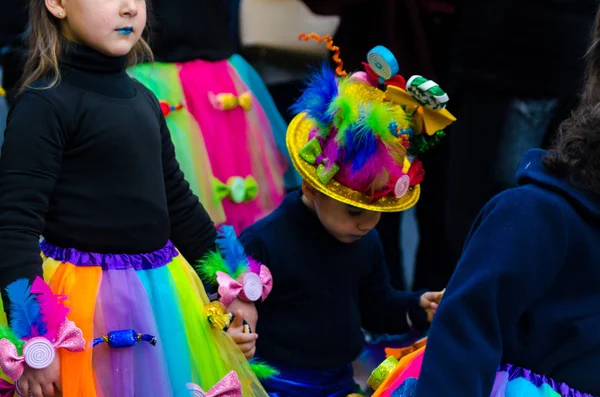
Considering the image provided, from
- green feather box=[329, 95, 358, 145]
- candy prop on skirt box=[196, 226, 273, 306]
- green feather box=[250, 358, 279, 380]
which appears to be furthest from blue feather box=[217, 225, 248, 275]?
green feather box=[329, 95, 358, 145]

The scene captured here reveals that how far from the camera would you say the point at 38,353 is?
63.6 inches

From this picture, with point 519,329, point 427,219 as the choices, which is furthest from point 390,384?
point 427,219

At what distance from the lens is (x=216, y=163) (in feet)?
8.87

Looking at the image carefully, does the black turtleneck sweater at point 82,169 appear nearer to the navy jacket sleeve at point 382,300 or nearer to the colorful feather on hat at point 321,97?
the colorful feather on hat at point 321,97

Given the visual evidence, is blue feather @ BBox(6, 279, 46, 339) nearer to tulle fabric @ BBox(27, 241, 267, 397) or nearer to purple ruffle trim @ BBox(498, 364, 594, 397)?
tulle fabric @ BBox(27, 241, 267, 397)

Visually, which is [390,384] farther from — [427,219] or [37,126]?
[427,219]

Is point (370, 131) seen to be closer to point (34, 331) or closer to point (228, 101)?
point (228, 101)

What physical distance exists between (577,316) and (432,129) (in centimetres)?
75

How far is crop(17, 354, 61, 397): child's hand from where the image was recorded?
5.40ft

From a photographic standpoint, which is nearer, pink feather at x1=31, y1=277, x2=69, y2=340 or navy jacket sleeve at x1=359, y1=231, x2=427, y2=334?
pink feather at x1=31, y1=277, x2=69, y2=340

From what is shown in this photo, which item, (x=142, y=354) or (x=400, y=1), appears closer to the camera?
(x=142, y=354)

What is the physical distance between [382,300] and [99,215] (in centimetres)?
95

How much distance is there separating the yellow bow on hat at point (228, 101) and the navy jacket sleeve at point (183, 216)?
61 cm

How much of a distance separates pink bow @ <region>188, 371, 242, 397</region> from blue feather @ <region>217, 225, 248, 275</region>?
10.4 inches
